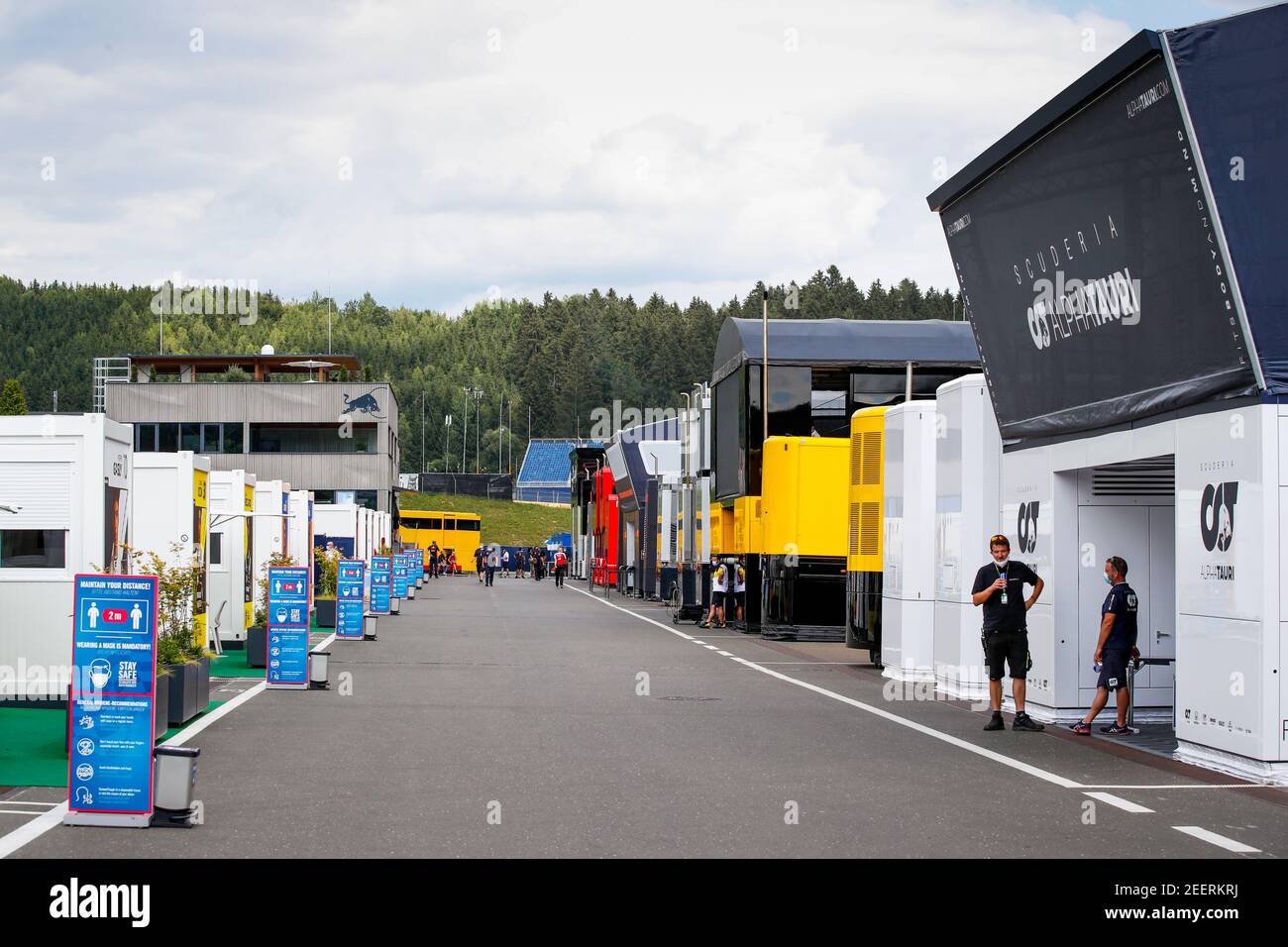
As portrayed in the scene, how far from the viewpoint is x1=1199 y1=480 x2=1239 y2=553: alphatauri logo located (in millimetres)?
11914

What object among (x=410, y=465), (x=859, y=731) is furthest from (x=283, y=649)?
(x=410, y=465)

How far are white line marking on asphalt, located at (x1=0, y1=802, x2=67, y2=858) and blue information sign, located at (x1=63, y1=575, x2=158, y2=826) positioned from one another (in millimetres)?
133

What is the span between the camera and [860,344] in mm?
30125

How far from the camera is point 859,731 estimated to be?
15078mm

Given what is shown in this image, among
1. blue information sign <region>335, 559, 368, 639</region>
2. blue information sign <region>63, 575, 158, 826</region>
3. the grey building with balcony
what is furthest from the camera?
the grey building with balcony

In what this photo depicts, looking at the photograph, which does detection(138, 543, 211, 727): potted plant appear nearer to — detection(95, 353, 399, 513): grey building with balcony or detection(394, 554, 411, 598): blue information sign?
detection(394, 554, 411, 598): blue information sign

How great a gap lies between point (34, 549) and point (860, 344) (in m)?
17.9

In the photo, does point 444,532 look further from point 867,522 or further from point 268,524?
point 867,522

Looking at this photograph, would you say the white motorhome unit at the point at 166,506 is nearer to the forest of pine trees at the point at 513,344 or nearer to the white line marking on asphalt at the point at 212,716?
the white line marking on asphalt at the point at 212,716

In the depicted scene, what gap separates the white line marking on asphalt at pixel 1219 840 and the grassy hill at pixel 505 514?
12222cm

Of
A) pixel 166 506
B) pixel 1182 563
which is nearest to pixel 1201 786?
pixel 1182 563

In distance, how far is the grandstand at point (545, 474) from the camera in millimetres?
152250

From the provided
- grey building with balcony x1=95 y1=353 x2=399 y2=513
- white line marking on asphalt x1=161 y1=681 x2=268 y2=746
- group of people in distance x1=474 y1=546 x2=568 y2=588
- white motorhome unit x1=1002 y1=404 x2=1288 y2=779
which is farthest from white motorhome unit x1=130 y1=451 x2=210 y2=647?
grey building with balcony x1=95 y1=353 x2=399 y2=513

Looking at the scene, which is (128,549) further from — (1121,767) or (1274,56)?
(1274,56)
